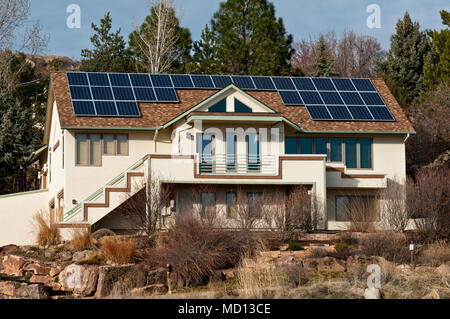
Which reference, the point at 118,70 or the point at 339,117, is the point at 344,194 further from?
the point at 118,70

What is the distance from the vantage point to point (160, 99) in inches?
1720

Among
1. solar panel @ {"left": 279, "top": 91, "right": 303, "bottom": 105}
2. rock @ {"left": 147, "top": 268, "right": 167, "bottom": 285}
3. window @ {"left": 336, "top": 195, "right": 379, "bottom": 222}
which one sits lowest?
rock @ {"left": 147, "top": 268, "right": 167, "bottom": 285}

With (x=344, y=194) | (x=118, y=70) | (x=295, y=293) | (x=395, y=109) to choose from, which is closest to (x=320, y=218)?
(x=344, y=194)

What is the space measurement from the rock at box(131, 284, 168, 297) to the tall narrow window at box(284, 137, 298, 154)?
47.2 ft

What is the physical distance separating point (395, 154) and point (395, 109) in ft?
9.37

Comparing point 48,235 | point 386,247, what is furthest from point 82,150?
point 386,247

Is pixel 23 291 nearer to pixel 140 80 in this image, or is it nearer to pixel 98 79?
pixel 98 79

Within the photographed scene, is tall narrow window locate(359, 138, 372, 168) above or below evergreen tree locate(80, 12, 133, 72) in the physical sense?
below

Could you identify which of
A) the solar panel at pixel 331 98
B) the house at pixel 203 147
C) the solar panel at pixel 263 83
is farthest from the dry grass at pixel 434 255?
the solar panel at pixel 263 83

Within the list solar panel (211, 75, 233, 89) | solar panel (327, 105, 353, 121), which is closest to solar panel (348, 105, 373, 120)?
solar panel (327, 105, 353, 121)

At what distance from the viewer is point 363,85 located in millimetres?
46594

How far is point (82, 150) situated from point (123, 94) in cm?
439

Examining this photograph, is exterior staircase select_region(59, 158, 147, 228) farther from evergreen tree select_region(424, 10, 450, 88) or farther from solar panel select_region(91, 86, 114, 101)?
evergreen tree select_region(424, 10, 450, 88)

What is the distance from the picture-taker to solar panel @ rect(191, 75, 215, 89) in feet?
149
